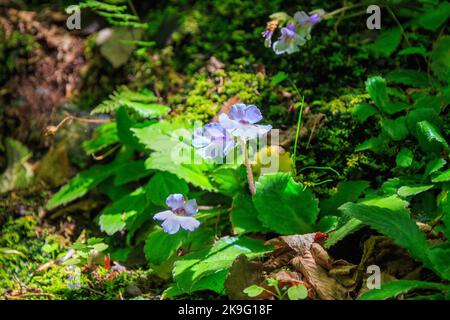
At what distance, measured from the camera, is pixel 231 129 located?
1.95m

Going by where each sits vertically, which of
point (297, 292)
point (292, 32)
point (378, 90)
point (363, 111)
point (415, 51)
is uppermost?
point (292, 32)

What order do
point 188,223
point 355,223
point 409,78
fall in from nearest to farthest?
point 355,223
point 188,223
point 409,78

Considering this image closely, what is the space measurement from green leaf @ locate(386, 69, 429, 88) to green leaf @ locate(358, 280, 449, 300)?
1.25m

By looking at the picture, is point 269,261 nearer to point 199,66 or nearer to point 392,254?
point 392,254

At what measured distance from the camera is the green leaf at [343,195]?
7.23 feet

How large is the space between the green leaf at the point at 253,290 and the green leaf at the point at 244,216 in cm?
38

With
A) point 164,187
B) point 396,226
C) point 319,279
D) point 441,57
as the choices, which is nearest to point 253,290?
point 319,279

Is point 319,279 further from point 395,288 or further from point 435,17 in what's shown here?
point 435,17

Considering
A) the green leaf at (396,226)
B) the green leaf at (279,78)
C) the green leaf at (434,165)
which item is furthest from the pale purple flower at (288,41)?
the green leaf at (396,226)

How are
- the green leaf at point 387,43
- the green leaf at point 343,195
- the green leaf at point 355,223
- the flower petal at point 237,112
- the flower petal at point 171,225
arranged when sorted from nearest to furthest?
the green leaf at point 355,223
the flower petal at point 237,112
the flower petal at point 171,225
the green leaf at point 343,195
the green leaf at point 387,43

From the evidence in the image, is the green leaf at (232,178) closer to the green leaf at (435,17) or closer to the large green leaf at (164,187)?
the large green leaf at (164,187)

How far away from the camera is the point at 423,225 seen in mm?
1959

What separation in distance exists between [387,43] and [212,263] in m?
1.61
